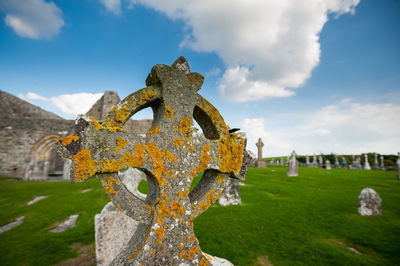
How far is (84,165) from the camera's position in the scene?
63.0 inches

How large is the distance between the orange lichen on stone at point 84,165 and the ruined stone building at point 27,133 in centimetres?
1669

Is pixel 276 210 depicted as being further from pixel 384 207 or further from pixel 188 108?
pixel 188 108

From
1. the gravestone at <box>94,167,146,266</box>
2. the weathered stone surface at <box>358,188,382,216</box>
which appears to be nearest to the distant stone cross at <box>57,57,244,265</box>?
the gravestone at <box>94,167,146,266</box>

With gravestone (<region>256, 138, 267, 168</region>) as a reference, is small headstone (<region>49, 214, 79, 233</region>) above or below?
below

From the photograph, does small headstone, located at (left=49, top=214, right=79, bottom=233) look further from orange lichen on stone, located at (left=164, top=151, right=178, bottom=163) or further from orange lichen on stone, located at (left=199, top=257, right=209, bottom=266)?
orange lichen on stone, located at (left=164, top=151, right=178, bottom=163)

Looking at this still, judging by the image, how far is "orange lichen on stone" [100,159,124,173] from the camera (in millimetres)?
1686

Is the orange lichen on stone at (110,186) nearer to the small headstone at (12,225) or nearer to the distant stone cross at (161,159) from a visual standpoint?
the distant stone cross at (161,159)

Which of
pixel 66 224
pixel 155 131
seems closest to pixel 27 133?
pixel 66 224

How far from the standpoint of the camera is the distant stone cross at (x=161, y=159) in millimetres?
1684

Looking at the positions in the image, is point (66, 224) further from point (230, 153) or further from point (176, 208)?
point (230, 153)

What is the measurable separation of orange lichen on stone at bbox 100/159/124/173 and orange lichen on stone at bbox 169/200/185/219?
0.61 meters

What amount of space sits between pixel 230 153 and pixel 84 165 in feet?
5.07

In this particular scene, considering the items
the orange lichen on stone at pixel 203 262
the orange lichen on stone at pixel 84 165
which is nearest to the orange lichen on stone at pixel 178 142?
the orange lichen on stone at pixel 84 165

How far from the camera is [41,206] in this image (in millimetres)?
7215
